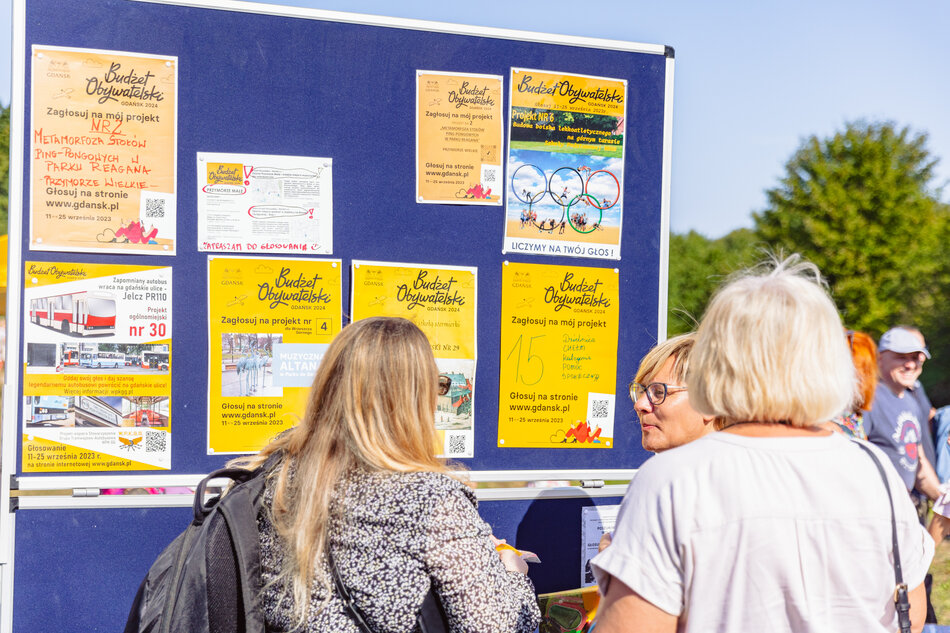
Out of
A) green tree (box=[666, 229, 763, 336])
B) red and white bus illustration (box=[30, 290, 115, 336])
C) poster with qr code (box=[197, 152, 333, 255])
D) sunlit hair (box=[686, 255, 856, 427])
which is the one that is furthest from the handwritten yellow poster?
green tree (box=[666, 229, 763, 336])

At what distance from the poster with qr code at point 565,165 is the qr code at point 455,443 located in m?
0.67

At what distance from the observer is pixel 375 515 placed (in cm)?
165

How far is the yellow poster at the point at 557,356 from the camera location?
2.77 metres

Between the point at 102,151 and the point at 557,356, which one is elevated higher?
the point at 102,151

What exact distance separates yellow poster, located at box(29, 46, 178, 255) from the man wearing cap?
401 centimetres

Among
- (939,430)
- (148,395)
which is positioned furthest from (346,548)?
(939,430)

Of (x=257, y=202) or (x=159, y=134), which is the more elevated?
(x=159, y=134)

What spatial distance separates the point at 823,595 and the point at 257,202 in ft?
6.27

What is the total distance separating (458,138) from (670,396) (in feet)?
3.62

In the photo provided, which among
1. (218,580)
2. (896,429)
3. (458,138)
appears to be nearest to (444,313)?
(458,138)

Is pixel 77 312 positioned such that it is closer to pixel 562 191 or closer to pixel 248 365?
pixel 248 365

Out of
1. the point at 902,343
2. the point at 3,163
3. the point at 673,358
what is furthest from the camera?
the point at 3,163

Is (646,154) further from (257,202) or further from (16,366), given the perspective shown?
(16,366)

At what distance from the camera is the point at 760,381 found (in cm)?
139
